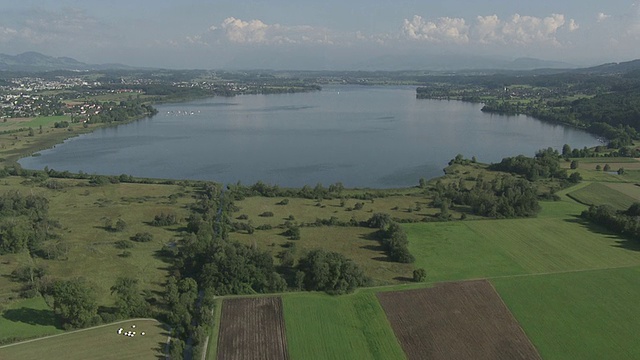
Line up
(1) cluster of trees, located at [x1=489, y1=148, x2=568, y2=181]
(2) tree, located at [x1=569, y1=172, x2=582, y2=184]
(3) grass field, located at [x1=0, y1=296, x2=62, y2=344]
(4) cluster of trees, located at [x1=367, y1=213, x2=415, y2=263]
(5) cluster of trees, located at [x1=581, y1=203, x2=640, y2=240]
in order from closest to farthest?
1. (3) grass field, located at [x1=0, y1=296, x2=62, y2=344]
2. (4) cluster of trees, located at [x1=367, y1=213, x2=415, y2=263]
3. (5) cluster of trees, located at [x1=581, y1=203, x2=640, y2=240]
4. (2) tree, located at [x1=569, y1=172, x2=582, y2=184]
5. (1) cluster of trees, located at [x1=489, y1=148, x2=568, y2=181]

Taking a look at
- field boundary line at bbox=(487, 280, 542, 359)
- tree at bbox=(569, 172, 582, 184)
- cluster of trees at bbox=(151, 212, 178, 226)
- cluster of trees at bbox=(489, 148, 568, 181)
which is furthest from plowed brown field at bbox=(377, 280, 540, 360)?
cluster of trees at bbox=(489, 148, 568, 181)

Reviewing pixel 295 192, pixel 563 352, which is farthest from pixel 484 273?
pixel 295 192

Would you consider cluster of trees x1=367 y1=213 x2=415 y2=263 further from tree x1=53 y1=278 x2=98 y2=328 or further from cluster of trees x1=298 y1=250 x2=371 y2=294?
tree x1=53 y1=278 x2=98 y2=328

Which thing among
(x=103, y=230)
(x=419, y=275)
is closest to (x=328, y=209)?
(x=419, y=275)

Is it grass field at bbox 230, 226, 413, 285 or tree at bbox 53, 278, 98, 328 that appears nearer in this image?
tree at bbox 53, 278, 98, 328

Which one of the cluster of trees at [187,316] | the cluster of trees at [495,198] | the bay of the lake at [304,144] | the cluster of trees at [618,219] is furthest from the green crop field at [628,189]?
the cluster of trees at [187,316]
